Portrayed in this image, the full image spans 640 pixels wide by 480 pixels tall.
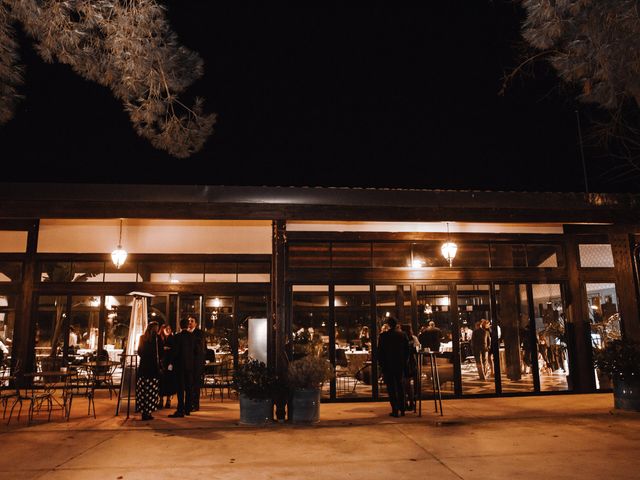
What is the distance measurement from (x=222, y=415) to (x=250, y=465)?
300cm

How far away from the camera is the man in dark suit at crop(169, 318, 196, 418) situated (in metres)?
7.91

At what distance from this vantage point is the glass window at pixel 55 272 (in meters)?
11.1

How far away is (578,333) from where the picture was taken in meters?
10.0

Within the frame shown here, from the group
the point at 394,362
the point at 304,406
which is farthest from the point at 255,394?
the point at 394,362

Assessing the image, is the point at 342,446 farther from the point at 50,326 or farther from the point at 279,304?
the point at 50,326

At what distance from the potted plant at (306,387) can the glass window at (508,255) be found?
4.55 metres

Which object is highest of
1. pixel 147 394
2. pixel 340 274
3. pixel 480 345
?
pixel 340 274

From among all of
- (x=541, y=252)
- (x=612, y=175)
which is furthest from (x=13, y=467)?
(x=612, y=175)

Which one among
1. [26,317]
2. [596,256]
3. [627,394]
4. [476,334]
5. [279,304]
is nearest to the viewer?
[627,394]

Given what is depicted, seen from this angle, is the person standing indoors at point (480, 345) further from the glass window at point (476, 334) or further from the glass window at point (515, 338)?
the glass window at point (515, 338)

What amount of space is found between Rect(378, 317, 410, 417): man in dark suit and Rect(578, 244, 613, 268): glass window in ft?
15.6

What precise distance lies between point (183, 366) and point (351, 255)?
145 inches

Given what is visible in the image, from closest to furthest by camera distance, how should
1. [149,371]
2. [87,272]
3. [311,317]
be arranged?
[149,371] < [311,317] < [87,272]

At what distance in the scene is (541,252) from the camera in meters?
10.3
